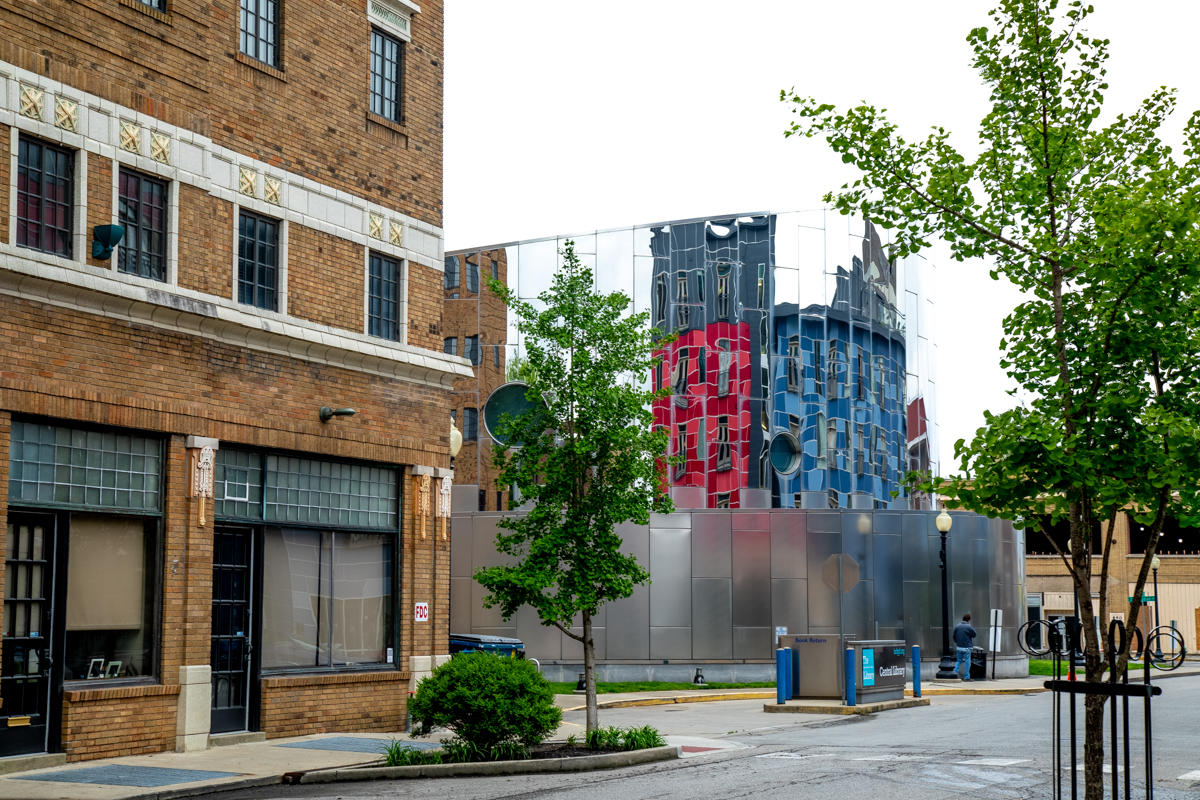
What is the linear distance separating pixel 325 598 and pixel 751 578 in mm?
18480

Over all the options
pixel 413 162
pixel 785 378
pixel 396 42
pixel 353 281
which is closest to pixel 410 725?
pixel 353 281

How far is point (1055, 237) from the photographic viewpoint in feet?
29.2

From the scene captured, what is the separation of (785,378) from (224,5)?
21776 mm

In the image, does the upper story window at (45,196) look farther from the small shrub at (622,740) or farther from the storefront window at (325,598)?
the small shrub at (622,740)

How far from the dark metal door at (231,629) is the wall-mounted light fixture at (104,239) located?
4187 mm

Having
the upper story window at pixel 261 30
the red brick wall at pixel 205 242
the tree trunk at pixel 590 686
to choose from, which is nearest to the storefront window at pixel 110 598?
the red brick wall at pixel 205 242

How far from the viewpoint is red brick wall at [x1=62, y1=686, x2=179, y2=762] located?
1605 cm

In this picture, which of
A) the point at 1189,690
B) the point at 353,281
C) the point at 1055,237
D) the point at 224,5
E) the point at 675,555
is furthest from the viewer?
the point at 675,555

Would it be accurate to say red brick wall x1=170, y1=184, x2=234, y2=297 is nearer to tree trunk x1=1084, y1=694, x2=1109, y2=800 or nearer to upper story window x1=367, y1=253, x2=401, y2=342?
upper story window x1=367, y1=253, x2=401, y2=342

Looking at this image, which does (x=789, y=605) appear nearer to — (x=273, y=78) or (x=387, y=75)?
(x=387, y=75)

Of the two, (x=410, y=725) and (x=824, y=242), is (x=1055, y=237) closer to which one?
(x=410, y=725)

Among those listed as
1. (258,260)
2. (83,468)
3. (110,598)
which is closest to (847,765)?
(110,598)

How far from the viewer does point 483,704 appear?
16484 millimetres

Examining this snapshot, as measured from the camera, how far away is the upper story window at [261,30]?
19.6 m
